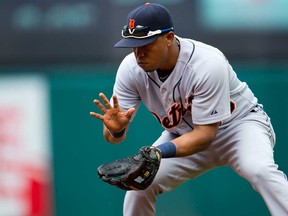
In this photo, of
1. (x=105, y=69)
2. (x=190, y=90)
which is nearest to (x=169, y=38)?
(x=190, y=90)

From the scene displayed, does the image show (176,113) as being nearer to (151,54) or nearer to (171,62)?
(171,62)

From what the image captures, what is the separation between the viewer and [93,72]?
22.2 feet

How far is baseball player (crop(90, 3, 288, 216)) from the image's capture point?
15.8 feet

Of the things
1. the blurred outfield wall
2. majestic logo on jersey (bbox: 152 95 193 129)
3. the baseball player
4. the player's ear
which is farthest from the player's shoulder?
the blurred outfield wall

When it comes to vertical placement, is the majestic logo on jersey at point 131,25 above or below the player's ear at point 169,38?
above

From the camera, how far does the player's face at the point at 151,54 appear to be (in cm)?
480

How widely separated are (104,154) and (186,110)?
1846 millimetres

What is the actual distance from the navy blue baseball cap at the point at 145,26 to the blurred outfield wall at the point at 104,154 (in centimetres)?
195

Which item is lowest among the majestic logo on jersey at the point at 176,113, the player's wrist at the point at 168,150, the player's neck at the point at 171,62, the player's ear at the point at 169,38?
the player's wrist at the point at 168,150

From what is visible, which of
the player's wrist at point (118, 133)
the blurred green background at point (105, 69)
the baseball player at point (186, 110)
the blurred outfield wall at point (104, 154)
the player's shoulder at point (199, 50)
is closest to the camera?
the baseball player at point (186, 110)

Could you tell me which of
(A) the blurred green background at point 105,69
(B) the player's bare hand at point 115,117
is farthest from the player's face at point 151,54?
Result: (A) the blurred green background at point 105,69

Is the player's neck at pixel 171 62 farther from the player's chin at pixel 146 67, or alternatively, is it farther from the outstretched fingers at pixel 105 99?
the outstretched fingers at pixel 105 99

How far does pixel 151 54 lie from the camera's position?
189 inches

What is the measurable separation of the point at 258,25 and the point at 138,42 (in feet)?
7.86
